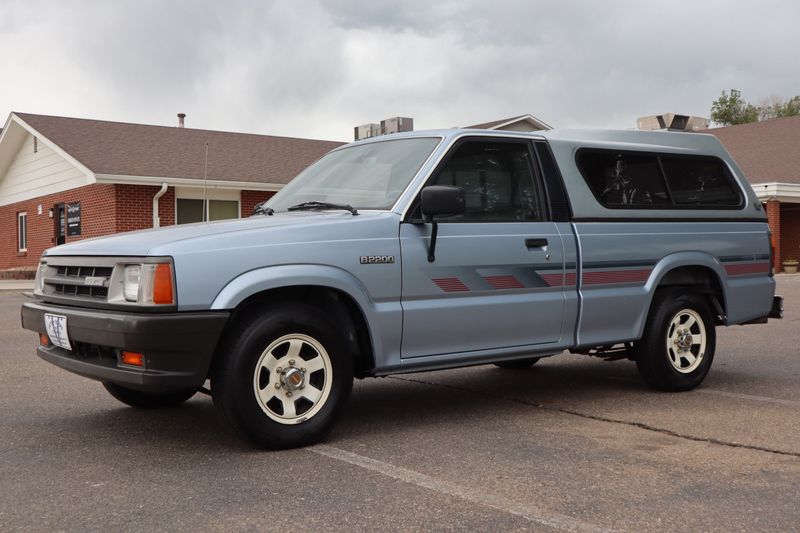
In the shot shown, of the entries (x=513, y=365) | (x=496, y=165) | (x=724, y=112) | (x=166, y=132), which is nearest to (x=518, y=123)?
(x=166, y=132)

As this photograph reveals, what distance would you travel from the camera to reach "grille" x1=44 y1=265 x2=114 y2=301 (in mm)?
4863

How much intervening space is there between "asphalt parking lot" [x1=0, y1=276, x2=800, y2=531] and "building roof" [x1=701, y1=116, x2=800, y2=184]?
25.9m

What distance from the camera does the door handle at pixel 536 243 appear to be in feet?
18.9

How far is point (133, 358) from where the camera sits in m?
4.59

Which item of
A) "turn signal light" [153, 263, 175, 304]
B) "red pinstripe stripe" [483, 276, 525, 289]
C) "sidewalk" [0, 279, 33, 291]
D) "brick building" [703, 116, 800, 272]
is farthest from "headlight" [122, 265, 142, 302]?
"brick building" [703, 116, 800, 272]

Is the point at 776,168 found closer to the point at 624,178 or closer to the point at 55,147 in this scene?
the point at 55,147

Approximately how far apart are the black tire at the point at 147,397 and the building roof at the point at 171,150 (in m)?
16.5

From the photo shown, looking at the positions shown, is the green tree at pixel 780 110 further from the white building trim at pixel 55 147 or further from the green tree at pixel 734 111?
the white building trim at pixel 55 147

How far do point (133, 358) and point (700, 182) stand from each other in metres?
4.64

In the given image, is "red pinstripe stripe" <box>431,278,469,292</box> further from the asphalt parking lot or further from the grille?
the grille

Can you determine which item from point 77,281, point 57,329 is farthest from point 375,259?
point 57,329

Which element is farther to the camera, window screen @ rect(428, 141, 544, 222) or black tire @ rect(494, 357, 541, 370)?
black tire @ rect(494, 357, 541, 370)

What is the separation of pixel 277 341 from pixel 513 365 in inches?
146

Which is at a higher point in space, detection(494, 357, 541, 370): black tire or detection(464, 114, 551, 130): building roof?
detection(464, 114, 551, 130): building roof
